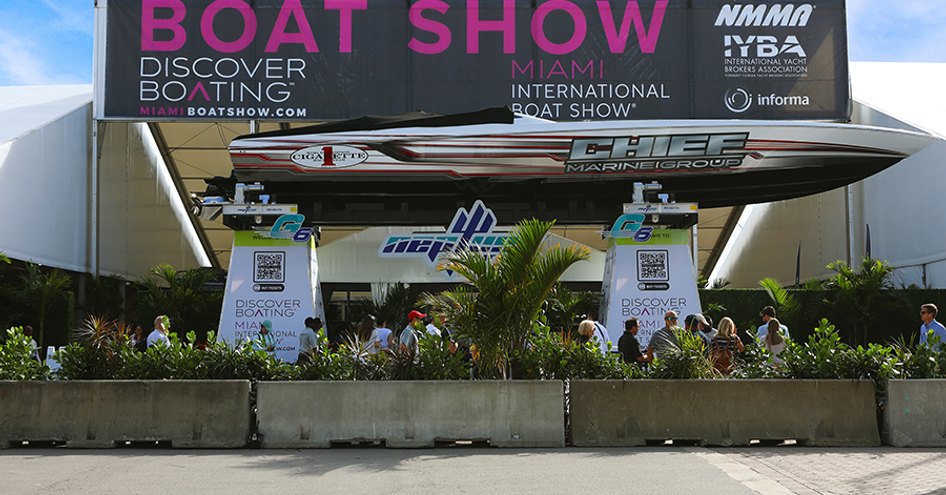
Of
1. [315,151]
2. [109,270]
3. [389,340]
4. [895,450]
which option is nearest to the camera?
[895,450]

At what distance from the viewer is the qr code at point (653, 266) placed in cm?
1758

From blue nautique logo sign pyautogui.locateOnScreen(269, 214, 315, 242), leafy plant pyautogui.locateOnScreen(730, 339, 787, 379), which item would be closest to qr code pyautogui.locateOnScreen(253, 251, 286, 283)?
blue nautique logo sign pyautogui.locateOnScreen(269, 214, 315, 242)

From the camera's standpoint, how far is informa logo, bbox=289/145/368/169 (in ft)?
59.5

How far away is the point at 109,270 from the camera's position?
87.1 feet

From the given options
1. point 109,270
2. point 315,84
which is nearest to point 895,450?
point 315,84

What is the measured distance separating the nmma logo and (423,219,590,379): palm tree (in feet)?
51.1

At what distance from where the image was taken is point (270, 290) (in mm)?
17734

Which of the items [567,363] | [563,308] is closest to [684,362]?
[567,363]

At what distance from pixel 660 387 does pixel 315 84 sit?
51.9 feet

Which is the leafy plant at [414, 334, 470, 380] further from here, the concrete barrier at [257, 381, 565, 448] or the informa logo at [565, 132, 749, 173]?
the informa logo at [565, 132, 749, 173]

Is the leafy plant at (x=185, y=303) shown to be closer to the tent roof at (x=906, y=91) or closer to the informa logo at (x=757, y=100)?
the informa logo at (x=757, y=100)

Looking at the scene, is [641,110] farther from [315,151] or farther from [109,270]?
[109,270]

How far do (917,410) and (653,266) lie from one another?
327 inches

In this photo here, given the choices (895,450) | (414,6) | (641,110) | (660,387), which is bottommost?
(895,450)
